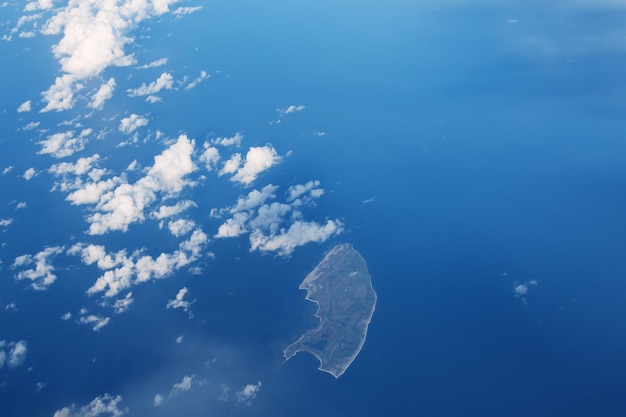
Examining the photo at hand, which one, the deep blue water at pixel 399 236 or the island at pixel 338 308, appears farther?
the island at pixel 338 308

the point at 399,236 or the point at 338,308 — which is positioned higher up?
the point at 338,308

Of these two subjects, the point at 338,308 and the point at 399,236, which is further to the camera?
the point at 399,236

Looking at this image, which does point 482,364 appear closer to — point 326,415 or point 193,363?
point 326,415

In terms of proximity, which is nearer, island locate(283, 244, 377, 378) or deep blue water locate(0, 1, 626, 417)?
deep blue water locate(0, 1, 626, 417)
